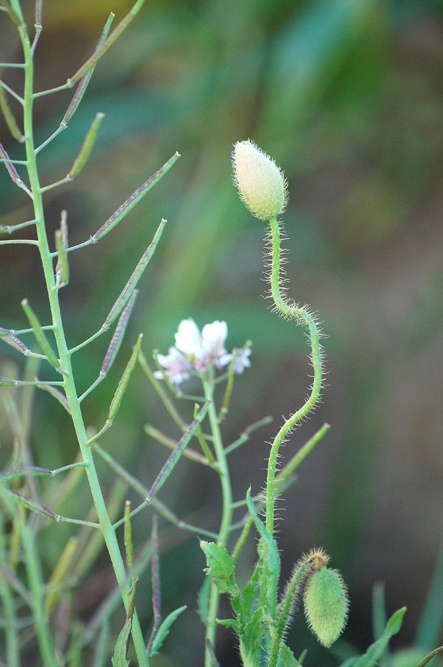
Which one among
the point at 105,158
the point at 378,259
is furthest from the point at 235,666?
the point at 105,158

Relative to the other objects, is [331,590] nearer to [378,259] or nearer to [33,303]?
[33,303]

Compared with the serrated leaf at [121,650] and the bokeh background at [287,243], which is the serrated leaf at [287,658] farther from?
the bokeh background at [287,243]

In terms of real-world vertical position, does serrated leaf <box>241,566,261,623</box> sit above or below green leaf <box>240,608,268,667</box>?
above

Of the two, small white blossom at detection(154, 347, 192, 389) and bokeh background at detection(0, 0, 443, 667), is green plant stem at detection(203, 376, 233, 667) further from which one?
bokeh background at detection(0, 0, 443, 667)

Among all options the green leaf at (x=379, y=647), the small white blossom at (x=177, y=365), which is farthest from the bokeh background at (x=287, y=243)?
the green leaf at (x=379, y=647)

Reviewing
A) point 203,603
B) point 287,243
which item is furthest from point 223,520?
point 287,243

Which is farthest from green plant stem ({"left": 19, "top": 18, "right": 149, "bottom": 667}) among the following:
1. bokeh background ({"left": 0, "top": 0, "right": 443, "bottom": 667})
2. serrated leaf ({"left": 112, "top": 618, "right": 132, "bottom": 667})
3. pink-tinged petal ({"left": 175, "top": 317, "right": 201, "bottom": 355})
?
bokeh background ({"left": 0, "top": 0, "right": 443, "bottom": 667})

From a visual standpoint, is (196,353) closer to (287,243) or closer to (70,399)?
(70,399)
